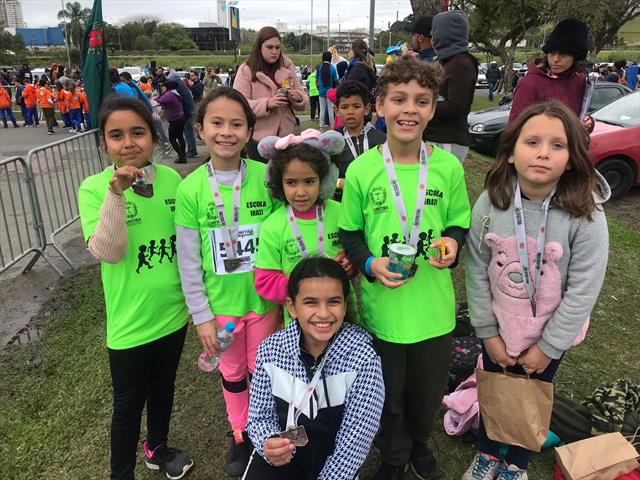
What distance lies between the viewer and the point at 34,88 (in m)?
16.8

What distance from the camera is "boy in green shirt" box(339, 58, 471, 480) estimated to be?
2.09 m

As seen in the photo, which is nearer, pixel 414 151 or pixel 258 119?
pixel 414 151

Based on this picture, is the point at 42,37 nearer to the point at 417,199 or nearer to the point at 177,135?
the point at 177,135

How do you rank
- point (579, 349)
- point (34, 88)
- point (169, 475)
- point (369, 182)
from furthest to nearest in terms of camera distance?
1. point (34, 88)
2. point (579, 349)
3. point (169, 475)
4. point (369, 182)

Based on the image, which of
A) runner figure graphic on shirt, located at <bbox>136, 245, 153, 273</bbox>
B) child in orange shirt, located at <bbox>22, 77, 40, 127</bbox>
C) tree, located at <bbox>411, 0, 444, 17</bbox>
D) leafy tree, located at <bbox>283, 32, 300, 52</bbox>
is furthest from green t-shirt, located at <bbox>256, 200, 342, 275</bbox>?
leafy tree, located at <bbox>283, 32, 300, 52</bbox>

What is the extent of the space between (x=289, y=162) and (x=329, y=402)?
1108 mm

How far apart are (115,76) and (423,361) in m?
9.13

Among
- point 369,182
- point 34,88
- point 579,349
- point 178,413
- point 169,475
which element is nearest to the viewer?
point 369,182

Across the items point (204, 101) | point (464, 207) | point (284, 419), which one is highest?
point (204, 101)

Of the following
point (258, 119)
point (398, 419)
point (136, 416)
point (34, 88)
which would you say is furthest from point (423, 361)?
point (34, 88)

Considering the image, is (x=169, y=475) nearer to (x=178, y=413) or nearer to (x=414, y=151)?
(x=178, y=413)

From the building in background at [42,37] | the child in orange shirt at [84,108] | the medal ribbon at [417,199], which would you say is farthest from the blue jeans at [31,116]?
the building in background at [42,37]

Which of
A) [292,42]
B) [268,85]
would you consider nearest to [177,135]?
[268,85]

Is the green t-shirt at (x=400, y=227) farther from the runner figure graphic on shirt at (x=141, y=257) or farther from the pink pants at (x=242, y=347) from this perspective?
the runner figure graphic on shirt at (x=141, y=257)
